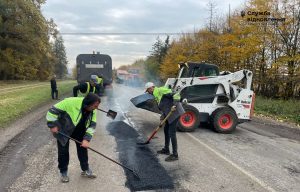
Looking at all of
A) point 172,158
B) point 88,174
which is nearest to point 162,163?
point 172,158

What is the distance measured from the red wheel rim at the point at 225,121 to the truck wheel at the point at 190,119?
755 millimetres

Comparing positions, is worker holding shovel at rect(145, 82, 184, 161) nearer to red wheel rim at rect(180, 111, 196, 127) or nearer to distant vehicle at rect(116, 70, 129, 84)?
red wheel rim at rect(180, 111, 196, 127)

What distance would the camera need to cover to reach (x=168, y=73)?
38.8 meters

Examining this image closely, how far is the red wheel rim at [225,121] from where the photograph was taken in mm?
10922

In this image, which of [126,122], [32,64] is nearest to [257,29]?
[126,122]

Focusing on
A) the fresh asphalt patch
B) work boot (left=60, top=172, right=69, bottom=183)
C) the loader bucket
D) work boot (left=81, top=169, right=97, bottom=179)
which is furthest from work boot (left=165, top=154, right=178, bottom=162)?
the loader bucket

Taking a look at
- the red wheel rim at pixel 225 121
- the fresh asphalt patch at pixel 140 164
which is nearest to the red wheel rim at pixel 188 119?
the red wheel rim at pixel 225 121

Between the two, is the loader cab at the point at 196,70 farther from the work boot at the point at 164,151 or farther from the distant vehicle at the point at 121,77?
the distant vehicle at the point at 121,77

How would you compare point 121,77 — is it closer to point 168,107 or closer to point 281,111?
point 281,111

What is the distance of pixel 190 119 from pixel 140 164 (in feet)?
13.7

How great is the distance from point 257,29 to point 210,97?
13.0 m

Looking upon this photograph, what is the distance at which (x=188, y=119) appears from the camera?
424 inches

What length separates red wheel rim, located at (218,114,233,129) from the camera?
10.9 meters

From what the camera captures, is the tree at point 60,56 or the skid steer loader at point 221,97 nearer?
the skid steer loader at point 221,97
